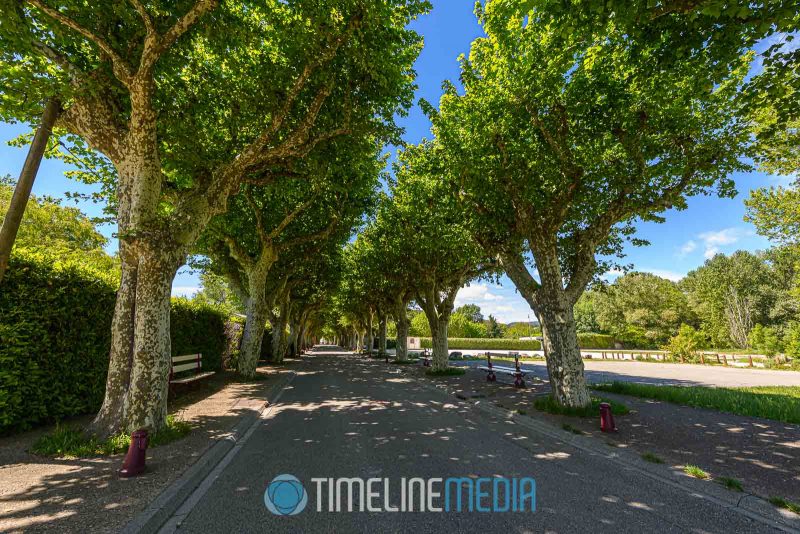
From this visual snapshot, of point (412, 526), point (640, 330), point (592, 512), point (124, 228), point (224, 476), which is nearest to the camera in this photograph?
point (412, 526)

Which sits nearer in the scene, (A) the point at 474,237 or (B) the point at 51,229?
(A) the point at 474,237

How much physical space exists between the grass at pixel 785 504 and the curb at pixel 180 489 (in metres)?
7.13

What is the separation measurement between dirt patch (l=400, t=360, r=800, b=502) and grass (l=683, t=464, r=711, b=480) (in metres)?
0.16

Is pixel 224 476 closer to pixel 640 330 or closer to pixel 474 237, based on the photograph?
pixel 474 237

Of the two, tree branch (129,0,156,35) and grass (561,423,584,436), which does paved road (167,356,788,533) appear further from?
tree branch (129,0,156,35)

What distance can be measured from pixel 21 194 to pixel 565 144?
1055cm

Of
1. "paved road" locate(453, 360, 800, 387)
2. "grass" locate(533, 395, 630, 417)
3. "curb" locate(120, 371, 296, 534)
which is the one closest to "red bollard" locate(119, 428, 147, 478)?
"curb" locate(120, 371, 296, 534)

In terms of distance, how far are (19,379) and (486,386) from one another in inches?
512

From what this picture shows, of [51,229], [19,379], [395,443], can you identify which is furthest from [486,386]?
[51,229]

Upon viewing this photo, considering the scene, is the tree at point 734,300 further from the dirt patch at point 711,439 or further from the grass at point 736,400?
the dirt patch at point 711,439

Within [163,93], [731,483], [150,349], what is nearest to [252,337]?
[150,349]

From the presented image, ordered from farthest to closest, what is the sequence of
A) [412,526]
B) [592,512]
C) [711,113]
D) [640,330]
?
[640,330], [711,113], [592,512], [412,526]

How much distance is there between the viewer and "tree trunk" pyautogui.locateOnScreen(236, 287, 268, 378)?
14844 millimetres

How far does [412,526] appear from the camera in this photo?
3537 millimetres
